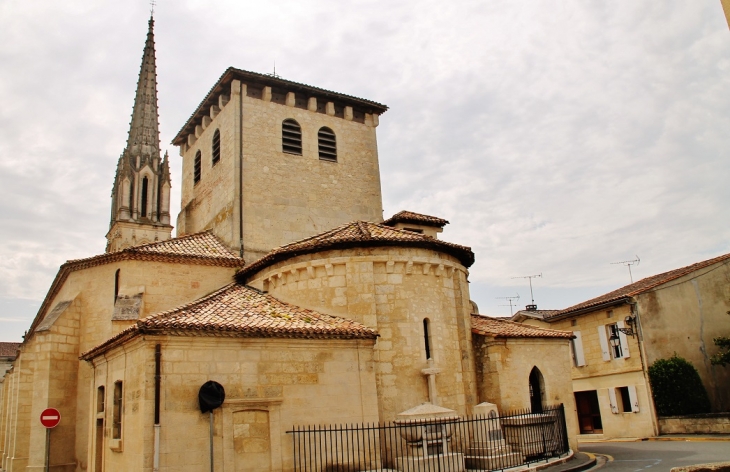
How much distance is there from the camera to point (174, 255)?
18.5 meters

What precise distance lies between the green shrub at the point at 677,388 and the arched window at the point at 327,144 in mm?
15031

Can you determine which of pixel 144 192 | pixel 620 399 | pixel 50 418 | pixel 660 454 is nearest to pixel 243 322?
pixel 50 418

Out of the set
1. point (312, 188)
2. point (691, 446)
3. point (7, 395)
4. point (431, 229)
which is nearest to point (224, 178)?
point (312, 188)

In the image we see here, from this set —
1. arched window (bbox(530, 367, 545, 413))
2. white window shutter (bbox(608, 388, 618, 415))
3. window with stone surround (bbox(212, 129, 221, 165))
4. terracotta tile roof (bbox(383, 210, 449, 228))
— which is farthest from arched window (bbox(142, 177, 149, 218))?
white window shutter (bbox(608, 388, 618, 415))

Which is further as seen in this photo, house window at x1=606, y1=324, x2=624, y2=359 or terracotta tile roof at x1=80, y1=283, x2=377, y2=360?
house window at x1=606, y1=324, x2=624, y2=359

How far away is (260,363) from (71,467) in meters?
8.92

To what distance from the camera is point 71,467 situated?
58.2ft

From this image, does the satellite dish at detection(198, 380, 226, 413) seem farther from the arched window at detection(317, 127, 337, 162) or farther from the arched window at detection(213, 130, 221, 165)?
the arched window at detection(213, 130, 221, 165)

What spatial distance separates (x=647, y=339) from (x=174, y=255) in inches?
715

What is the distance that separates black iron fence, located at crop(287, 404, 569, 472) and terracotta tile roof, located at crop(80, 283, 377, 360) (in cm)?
221

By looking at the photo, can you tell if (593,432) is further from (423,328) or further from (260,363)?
(260,363)

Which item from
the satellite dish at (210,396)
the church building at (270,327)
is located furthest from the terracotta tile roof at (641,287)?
the satellite dish at (210,396)

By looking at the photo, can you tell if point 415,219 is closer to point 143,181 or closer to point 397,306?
point 397,306

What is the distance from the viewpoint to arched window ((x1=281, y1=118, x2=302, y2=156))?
22641mm
